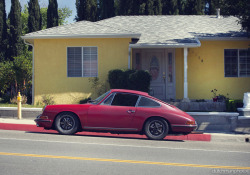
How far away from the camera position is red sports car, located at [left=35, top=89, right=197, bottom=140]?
32.5ft

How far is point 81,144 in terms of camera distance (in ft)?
28.9

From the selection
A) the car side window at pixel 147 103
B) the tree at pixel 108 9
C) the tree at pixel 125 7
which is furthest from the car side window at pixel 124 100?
the tree at pixel 108 9

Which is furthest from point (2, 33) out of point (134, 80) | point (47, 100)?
point (134, 80)

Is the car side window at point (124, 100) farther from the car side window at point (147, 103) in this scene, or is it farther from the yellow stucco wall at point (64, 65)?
the yellow stucco wall at point (64, 65)

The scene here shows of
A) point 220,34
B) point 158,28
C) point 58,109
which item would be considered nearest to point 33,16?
point 158,28

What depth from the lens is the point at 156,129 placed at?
9.99 metres

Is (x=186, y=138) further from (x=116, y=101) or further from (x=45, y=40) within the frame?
(x=45, y=40)

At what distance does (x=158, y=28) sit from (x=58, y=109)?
35.1ft

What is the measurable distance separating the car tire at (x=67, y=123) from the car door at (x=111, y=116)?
343 millimetres

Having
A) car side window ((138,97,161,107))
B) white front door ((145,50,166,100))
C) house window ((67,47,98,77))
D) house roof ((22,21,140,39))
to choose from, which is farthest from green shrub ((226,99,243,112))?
house window ((67,47,98,77))

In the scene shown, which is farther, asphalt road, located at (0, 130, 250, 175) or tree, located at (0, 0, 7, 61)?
tree, located at (0, 0, 7, 61)

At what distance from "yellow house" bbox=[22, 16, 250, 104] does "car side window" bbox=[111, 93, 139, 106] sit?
5.79 meters

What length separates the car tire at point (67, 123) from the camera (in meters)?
10.1

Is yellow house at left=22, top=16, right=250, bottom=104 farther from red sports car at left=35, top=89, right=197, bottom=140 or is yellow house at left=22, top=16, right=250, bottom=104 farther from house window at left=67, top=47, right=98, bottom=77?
red sports car at left=35, top=89, right=197, bottom=140
